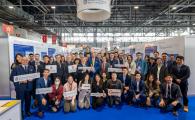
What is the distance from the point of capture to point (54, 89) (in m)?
5.23

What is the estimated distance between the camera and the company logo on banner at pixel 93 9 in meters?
2.15

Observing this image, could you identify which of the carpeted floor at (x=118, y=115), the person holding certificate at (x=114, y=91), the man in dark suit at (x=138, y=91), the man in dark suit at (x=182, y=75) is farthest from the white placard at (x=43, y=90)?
the man in dark suit at (x=182, y=75)

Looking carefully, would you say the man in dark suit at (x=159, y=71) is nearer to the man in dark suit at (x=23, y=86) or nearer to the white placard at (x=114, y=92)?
the white placard at (x=114, y=92)

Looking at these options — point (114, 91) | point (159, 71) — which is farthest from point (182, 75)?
point (114, 91)

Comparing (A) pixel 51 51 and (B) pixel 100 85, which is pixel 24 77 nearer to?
(B) pixel 100 85

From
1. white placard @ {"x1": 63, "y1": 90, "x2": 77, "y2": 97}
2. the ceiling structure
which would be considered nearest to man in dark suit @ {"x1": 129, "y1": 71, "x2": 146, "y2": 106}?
white placard @ {"x1": 63, "y1": 90, "x2": 77, "y2": 97}

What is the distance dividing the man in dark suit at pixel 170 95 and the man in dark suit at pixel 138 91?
55 centimetres

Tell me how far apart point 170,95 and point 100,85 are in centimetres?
193

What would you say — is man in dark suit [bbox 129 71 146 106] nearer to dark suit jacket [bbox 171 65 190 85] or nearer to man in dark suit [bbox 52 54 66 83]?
dark suit jacket [bbox 171 65 190 85]

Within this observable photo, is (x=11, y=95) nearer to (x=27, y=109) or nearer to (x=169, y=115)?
(x=27, y=109)

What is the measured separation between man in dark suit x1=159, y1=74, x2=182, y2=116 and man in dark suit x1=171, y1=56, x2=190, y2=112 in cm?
27

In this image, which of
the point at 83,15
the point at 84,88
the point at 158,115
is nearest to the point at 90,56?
the point at 84,88

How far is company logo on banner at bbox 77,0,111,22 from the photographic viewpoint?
84.5 inches

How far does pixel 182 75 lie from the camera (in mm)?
5102
